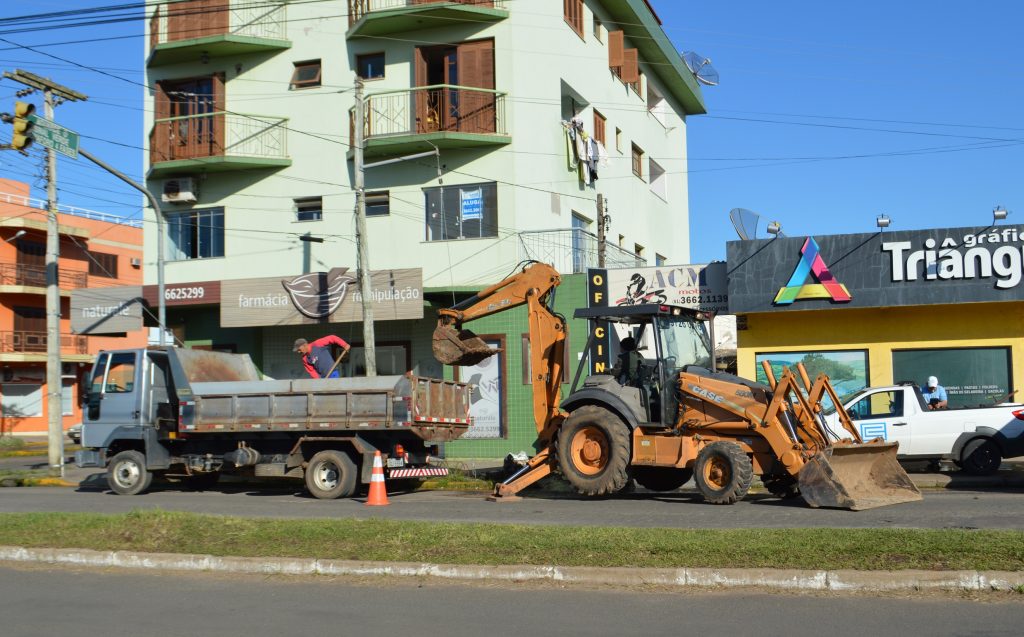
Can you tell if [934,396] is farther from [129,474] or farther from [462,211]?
[129,474]

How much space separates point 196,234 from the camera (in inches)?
1102

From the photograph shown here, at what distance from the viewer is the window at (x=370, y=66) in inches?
1041

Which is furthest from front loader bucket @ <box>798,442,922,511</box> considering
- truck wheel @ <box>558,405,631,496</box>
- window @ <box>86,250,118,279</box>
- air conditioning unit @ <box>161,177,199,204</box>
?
window @ <box>86,250,118,279</box>

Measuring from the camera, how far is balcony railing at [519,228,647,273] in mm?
24672

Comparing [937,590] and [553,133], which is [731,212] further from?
[937,590]

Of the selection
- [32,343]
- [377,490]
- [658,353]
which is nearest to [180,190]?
[377,490]

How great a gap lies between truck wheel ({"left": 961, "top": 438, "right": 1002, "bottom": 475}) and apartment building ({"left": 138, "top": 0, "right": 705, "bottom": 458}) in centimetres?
1047

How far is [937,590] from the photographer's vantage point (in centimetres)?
756

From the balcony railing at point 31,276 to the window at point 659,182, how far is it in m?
28.8

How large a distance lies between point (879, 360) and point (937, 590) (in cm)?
1468

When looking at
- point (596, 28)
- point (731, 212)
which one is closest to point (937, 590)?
point (731, 212)

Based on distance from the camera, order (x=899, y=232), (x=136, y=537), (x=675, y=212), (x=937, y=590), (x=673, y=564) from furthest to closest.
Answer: (x=675, y=212), (x=899, y=232), (x=136, y=537), (x=673, y=564), (x=937, y=590)

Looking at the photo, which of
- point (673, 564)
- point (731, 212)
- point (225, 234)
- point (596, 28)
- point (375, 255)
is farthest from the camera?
point (596, 28)

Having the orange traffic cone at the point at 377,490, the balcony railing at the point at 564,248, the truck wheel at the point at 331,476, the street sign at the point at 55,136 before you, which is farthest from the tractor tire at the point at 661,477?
the street sign at the point at 55,136
